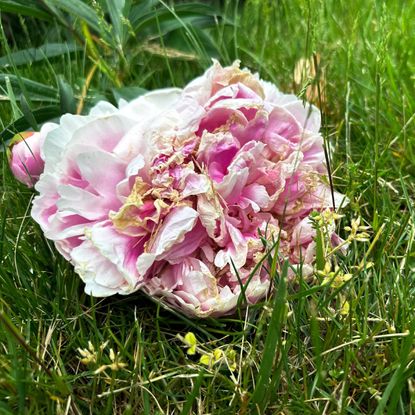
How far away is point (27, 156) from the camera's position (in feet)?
3.05

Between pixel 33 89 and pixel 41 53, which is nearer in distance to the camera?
pixel 33 89

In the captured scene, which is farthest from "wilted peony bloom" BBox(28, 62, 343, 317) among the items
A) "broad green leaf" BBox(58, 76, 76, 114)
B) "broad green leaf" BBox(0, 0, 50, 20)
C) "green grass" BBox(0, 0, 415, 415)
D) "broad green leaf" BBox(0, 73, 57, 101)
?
"broad green leaf" BBox(0, 0, 50, 20)

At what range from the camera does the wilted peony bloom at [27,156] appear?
93 centimetres

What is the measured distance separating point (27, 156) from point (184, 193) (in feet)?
0.86

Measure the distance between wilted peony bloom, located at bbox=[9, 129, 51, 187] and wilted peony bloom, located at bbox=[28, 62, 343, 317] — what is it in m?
0.07

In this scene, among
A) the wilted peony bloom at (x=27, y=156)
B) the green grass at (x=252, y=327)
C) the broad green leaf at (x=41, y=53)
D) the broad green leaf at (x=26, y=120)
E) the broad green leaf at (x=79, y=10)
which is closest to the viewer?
the green grass at (x=252, y=327)

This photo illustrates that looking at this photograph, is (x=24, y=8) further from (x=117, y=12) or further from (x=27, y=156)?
(x=27, y=156)

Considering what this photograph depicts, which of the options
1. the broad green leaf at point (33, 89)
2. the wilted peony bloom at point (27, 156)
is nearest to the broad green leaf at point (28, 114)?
the wilted peony bloom at point (27, 156)

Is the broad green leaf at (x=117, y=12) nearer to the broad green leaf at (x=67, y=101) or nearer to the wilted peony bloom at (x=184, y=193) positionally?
the broad green leaf at (x=67, y=101)

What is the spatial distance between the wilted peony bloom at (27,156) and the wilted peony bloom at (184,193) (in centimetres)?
7

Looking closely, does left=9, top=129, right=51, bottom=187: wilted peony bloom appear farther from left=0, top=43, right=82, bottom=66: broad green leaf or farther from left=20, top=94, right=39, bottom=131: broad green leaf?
left=0, top=43, right=82, bottom=66: broad green leaf

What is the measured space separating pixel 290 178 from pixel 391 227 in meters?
0.17

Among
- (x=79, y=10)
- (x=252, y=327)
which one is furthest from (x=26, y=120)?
(x=252, y=327)

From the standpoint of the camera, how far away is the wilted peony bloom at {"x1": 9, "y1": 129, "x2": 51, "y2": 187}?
931 millimetres
